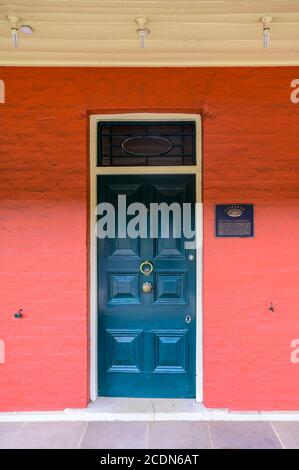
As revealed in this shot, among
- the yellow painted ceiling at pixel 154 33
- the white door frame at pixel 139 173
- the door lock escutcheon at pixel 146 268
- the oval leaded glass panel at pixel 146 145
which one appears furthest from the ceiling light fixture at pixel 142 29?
the door lock escutcheon at pixel 146 268

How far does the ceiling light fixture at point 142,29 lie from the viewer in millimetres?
2539

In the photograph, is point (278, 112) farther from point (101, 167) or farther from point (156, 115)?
point (101, 167)

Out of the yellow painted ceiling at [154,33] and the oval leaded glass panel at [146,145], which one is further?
the oval leaded glass panel at [146,145]

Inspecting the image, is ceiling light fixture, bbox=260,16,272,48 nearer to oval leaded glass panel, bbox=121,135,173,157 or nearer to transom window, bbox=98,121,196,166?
transom window, bbox=98,121,196,166

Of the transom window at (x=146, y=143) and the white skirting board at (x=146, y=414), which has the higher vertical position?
the transom window at (x=146, y=143)

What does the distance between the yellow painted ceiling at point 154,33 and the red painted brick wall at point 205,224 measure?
0.11 metres

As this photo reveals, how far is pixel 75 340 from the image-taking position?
3.11 meters

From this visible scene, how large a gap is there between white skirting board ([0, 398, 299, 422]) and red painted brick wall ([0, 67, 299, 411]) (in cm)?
7

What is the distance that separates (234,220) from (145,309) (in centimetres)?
121

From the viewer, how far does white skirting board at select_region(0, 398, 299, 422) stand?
3.02 metres

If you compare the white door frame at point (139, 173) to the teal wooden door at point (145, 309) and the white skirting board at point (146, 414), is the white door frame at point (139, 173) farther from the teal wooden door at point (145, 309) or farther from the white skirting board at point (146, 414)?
the white skirting board at point (146, 414)

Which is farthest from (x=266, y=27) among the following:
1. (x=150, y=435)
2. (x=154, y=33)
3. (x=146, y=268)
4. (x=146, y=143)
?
(x=150, y=435)

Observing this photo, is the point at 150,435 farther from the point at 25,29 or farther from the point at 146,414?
the point at 25,29

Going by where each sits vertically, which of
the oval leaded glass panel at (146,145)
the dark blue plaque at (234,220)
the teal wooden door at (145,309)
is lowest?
the teal wooden door at (145,309)
